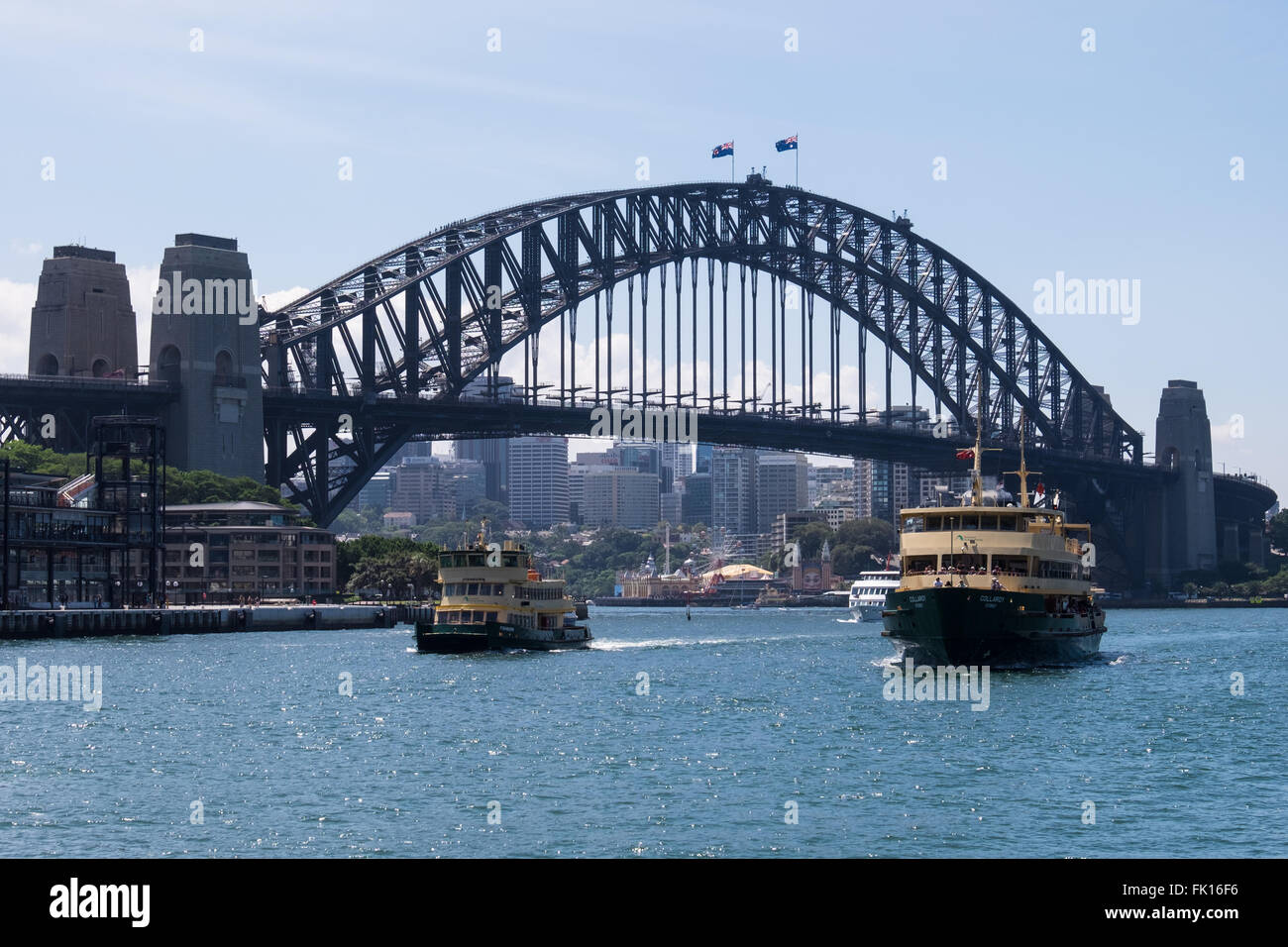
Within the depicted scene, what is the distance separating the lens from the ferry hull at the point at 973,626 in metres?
56.5

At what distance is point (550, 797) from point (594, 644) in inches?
2230

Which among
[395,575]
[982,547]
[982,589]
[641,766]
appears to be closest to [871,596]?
[395,575]

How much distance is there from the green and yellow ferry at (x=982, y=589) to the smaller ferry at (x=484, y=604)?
18.6 meters

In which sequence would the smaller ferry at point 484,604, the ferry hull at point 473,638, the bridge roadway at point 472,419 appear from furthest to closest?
1. the bridge roadway at point 472,419
2. the smaller ferry at point 484,604
3. the ferry hull at point 473,638

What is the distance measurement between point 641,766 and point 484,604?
41.1 m

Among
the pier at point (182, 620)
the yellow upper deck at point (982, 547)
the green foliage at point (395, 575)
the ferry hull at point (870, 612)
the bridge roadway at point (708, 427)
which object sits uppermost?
the bridge roadway at point (708, 427)

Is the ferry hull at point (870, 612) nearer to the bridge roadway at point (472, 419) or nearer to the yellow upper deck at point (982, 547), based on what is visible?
the bridge roadway at point (472, 419)

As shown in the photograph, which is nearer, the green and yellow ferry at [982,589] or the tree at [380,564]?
the green and yellow ferry at [982,589]

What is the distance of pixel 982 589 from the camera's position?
187 feet

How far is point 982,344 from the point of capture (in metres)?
189

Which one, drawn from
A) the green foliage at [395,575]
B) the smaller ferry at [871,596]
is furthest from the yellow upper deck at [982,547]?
the green foliage at [395,575]
